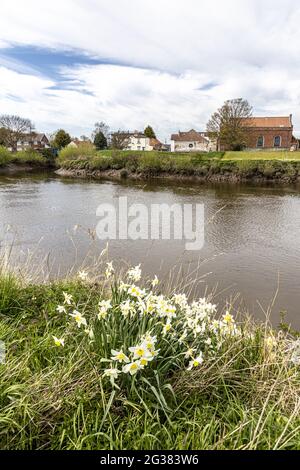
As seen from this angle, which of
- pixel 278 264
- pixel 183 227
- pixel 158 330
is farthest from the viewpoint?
pixel 183 227

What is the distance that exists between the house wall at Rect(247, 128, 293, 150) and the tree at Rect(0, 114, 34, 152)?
4079 centimetres

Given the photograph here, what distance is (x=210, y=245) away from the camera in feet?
34.1

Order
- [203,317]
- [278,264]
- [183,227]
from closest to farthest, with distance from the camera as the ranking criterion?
[203,317] → [278,264] → [183,227]

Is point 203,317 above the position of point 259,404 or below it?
above

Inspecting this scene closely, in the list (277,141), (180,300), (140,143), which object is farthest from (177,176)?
(140,143)

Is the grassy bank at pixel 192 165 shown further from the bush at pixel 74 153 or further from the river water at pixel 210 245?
the river water at pixel 210 245

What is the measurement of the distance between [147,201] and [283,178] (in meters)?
17.9

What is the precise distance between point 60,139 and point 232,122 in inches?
1361

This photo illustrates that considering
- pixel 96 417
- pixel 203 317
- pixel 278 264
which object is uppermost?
pixel 203 317

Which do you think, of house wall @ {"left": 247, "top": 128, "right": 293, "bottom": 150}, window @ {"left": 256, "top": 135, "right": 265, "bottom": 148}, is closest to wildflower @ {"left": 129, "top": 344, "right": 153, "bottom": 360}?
house wall @ {"left": 247, "top": 128, "right": 293, "bottom": 150}

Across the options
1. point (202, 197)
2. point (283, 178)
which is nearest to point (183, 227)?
point (202, 197)

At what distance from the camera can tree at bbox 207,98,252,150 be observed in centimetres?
4462

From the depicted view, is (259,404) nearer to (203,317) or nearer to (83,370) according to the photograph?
(203,317)

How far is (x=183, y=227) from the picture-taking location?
13.0m
